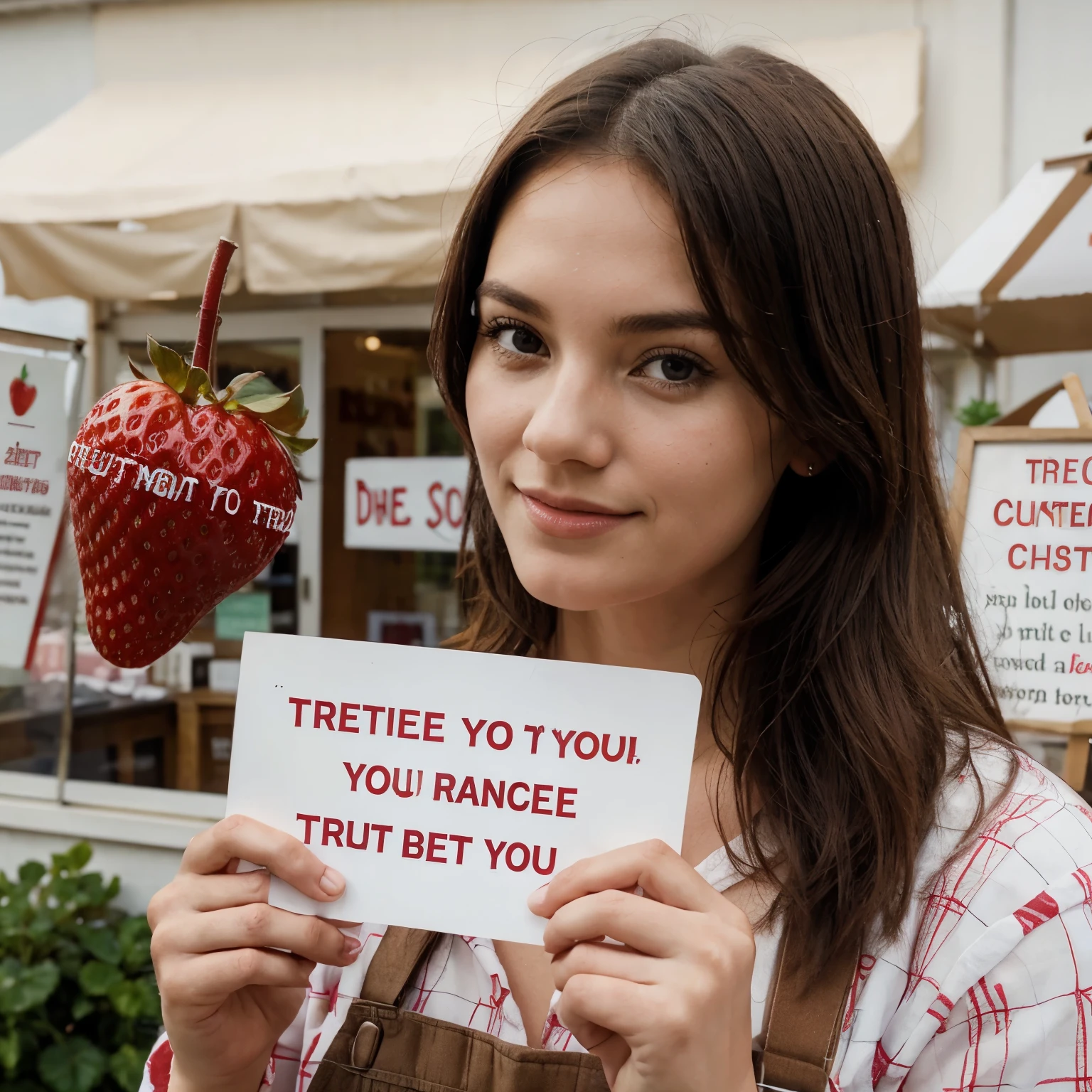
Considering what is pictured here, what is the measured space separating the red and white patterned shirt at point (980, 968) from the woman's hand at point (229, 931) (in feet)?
0.84

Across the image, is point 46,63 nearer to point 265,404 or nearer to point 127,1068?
point 127,1068

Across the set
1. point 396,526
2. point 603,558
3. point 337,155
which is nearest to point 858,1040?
point 603,558

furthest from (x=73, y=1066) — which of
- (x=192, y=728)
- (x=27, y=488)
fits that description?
(x=27, y=488)

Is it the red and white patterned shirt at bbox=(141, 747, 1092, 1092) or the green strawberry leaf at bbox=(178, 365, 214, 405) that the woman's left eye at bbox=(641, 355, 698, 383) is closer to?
the green strawberry leaf at bbox=(178, 365, 214, 405)

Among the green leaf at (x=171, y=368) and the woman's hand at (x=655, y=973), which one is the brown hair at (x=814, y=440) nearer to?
the woman's hand at (x=655, y=973)

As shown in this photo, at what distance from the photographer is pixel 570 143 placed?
1.09 m

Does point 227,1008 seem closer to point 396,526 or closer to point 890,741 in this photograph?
point 890,741

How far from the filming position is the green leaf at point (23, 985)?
3.29 metres

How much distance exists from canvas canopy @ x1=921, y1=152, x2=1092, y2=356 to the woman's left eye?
67.5 inches

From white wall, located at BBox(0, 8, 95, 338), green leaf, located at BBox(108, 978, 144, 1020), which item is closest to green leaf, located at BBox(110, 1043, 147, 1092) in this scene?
green leaf, located at BBox(108, 978, 144, 1020)

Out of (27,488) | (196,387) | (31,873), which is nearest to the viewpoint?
(196,387)

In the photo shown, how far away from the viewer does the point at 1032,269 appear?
8.27 ft

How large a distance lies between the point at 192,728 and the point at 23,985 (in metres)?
1.53

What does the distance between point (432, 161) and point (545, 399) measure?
296 cm
